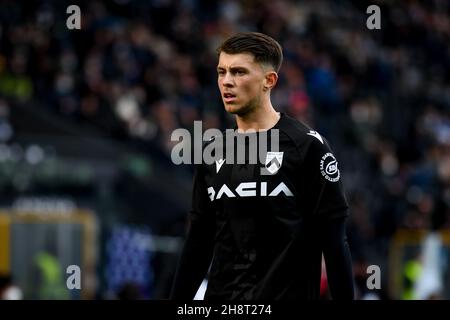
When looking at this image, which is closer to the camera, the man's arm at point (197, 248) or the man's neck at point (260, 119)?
the man's neck at point (260, 119)

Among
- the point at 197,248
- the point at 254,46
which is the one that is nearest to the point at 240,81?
the point at 254,46

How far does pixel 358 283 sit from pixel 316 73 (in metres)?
12.8

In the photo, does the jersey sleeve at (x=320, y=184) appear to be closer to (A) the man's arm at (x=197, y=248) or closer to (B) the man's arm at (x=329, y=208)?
(B) the man's arm at (x=329, y=208)

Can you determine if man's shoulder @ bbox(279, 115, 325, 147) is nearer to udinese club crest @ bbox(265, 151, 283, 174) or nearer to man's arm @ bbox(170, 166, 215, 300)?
udinese club crest @ bbox(265, 151, 283, 174)

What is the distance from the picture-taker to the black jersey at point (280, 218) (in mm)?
6020

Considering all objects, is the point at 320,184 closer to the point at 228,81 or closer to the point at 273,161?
the point at 273,161

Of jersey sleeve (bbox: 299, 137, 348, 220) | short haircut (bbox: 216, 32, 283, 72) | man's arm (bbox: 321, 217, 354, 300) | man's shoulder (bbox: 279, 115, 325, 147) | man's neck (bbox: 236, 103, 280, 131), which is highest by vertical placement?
short haircut (bbox: 216, 32, 283, 72)

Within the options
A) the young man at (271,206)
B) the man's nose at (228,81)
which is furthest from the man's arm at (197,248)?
the man's nose at (228,81)

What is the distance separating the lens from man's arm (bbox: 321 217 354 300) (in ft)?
19.6

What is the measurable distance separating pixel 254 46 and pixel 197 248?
3.25ft

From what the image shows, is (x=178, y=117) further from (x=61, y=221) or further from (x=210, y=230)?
(x=210, y=230)

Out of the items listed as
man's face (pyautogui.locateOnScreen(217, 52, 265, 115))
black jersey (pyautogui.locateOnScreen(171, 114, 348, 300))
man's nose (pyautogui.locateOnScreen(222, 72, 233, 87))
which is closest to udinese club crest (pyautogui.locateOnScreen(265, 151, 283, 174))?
black jersey (pyautogui.locateOnScreen(171, 114, 348, 300))

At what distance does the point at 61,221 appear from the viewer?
16.4 m
